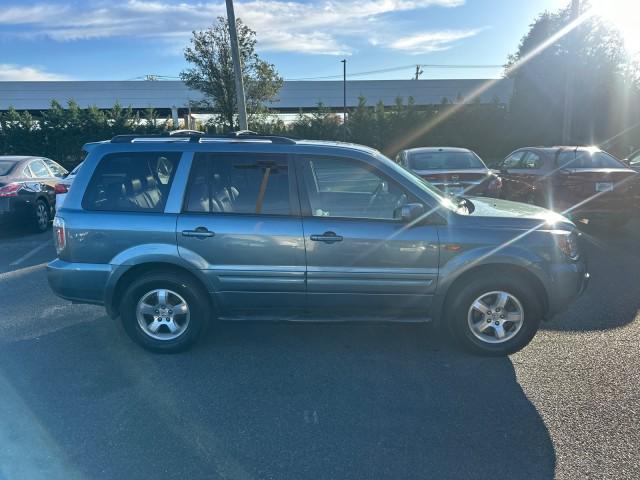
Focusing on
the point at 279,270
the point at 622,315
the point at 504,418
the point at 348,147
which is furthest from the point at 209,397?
the point at 622,315

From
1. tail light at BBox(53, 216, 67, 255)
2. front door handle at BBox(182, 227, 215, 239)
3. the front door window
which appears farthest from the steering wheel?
tail light at BBox(53, 216, 67, 255)

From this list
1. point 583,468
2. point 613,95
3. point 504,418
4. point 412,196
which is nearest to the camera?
point 583,468

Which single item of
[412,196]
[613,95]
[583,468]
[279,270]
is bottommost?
[583,468]

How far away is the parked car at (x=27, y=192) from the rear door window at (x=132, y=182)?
635cm

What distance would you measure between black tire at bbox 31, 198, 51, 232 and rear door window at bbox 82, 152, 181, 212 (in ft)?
22.1

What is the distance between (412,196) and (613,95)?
27.8m

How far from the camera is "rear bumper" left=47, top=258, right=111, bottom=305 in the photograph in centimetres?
409

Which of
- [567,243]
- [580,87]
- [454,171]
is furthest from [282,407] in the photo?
[580,87]

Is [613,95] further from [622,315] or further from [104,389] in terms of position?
[104,389]

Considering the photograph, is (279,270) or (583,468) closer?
(583,468)

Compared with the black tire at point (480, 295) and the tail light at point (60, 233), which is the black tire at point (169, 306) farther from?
the black tire at point (480, 295)

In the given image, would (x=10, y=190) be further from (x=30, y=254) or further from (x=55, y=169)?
(x=55, y=169)

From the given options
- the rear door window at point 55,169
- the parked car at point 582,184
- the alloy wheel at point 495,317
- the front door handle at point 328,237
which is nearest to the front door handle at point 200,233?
the front door handle at point 328,237

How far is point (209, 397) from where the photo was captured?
3479mm
